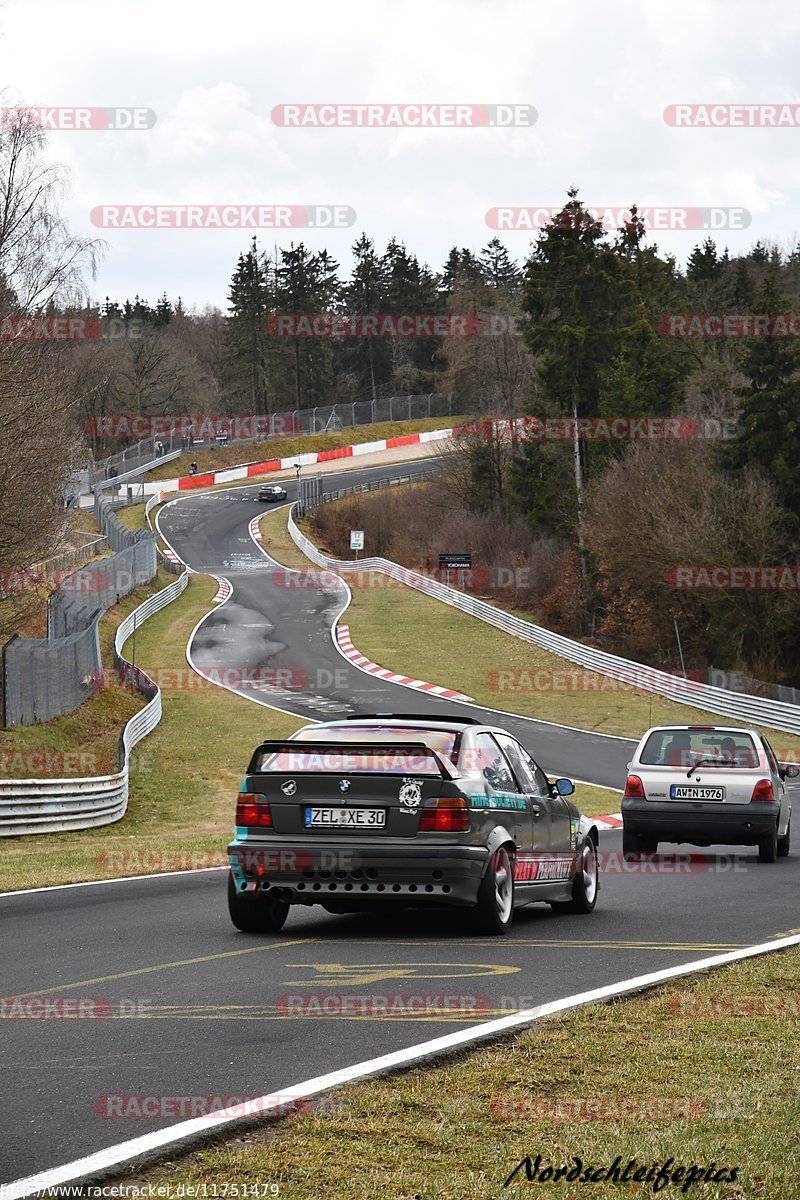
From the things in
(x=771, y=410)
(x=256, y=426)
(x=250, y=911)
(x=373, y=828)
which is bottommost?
(x=250, y=911)

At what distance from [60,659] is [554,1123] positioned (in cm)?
2649

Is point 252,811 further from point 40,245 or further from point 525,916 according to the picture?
point 40,245

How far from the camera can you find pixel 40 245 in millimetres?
33375

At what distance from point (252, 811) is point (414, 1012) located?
3298 mm

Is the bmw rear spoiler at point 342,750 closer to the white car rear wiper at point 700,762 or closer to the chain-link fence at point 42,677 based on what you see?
the white car rear wiper at point 700,762

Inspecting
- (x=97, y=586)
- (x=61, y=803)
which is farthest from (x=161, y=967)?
(x=97, y=586)

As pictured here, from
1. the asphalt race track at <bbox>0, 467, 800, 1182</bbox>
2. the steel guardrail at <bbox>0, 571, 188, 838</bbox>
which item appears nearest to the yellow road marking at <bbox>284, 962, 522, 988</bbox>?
the asphalt race track at <bbox>0, 467, 800, 1182</bbox>

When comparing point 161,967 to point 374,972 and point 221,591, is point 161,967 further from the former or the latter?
point 221,591

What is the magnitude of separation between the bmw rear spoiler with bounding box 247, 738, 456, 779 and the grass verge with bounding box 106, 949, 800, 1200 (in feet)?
11.0

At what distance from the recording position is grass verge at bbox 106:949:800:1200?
446cm

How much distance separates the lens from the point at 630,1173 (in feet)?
14.9

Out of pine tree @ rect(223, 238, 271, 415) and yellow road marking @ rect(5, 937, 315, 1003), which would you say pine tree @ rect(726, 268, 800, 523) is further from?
pine tree @ rect(223, 238, 271, 415)

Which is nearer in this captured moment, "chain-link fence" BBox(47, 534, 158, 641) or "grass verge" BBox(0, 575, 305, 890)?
"grass verge" BBox(0, 575, 305, 890)

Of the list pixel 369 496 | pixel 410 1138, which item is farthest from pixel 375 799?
pixel 369 496
